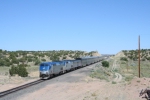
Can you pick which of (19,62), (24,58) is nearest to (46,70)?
(19,62)

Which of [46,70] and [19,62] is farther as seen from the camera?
[19,62]

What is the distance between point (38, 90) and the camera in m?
28.5

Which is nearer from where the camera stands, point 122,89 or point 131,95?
point 131,95

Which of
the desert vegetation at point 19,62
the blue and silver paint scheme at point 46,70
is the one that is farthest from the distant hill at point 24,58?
the blue and silver paint scheme at point 46,70

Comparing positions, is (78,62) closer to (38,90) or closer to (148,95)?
(38,90)

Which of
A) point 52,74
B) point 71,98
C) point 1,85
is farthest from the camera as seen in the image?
point 52,74

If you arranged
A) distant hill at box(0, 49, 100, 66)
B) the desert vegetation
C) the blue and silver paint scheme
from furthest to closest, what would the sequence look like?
distant hill at box(0, 49, 100, 66) → the desert vegetation → the blue and silver paint scheme

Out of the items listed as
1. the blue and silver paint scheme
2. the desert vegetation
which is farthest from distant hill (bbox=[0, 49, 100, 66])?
the blue and silver paint scheme

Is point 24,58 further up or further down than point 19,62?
further up

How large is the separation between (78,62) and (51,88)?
112 feet

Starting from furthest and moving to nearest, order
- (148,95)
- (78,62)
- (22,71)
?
1. (78,62)
2. (22,71)
3. (148,95)

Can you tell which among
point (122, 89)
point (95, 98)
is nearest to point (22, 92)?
point (95, 98)

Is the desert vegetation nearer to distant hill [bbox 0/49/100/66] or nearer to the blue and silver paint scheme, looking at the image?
distant hill [bbox 0/49/100/66]

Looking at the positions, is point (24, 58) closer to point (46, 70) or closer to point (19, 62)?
point (19, 62)
